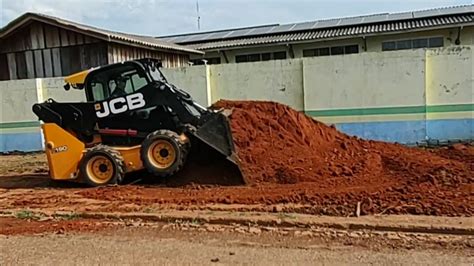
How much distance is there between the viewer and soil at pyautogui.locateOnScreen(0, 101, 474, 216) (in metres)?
7.21

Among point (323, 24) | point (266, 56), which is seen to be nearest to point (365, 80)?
point (266, 56)

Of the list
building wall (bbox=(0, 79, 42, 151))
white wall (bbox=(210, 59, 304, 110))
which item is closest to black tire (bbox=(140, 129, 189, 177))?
white wall (bbox=(210, 59, 304, 110))

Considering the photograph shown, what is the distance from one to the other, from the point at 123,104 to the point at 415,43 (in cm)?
1501

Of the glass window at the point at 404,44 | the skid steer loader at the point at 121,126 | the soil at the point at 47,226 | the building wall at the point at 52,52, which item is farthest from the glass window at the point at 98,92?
the glass window at the point at 404,44

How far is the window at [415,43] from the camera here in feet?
67.6

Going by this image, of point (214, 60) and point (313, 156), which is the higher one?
point (214, 60)

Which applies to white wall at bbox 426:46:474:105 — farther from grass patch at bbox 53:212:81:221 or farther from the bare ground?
grass patch at bbox 53:212:81:221

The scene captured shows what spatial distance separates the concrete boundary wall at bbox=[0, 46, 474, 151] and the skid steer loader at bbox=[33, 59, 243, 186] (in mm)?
4913

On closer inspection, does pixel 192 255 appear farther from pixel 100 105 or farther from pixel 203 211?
pixel 100 105

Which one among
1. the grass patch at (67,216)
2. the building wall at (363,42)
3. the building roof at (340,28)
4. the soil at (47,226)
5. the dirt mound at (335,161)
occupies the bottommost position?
the soil at (47,226)

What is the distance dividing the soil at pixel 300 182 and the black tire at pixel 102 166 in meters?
0.25

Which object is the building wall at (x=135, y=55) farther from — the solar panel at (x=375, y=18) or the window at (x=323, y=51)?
the solar panel at (x=375, y=18)

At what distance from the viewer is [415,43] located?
20.9m

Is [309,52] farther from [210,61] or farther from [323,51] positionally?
[210,61]
